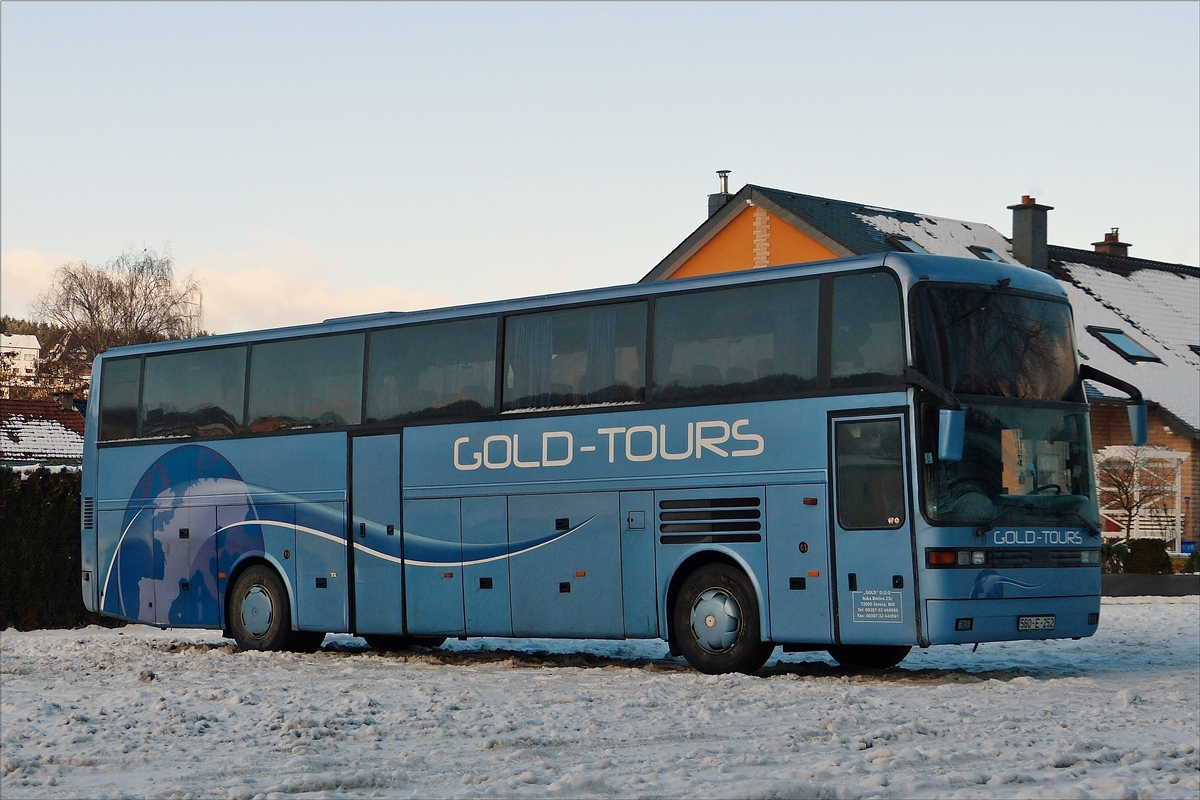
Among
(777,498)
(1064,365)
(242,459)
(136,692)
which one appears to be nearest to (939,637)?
(777,498)

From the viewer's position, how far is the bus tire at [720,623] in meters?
15.2

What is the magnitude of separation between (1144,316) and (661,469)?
34.2 meters

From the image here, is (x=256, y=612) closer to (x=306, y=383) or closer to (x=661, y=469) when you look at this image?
(x=306, y=383)

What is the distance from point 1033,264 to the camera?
45.3 metres

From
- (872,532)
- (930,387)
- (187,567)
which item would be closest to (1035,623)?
(872,532)

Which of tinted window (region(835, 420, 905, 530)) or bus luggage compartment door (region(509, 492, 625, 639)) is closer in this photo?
tinted window (region(835, 420, 905, 530))

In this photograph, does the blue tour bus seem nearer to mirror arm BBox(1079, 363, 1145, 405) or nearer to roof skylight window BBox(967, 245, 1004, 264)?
mirror arm BBox(1079, 363, 1145, 405)

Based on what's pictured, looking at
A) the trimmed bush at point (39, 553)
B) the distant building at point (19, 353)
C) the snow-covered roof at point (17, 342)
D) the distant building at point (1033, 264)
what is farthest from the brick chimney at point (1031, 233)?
the snow-covered roof at point (17, 342)

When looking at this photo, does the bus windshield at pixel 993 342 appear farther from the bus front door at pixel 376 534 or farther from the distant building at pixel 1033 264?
the distant building at pixel 1033 264

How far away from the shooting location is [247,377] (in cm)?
1928

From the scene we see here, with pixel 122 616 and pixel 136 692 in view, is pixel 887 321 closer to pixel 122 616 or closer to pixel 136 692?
pixel 136 692

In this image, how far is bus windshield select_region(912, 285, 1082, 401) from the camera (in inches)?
566

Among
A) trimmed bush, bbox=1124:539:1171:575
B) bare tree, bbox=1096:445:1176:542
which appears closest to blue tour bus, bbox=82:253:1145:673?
trimmed bush, bbox=1124:539:1171:575

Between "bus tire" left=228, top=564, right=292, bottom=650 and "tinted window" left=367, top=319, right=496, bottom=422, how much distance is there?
2.56m
